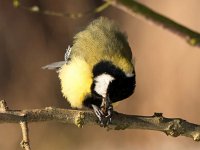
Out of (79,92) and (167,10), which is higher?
(167,10)

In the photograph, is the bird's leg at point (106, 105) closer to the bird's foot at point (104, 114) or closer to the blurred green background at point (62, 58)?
the bird's foot at point (104, 114)

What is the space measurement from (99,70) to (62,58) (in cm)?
254

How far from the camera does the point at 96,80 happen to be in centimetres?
220

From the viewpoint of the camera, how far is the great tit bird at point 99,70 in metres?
2.13

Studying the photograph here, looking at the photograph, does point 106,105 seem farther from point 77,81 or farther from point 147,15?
point 147,15

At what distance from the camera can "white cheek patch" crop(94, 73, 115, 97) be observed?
213 centimetres

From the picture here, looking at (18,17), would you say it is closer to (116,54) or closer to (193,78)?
(193,78)

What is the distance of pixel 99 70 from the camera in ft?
7.20

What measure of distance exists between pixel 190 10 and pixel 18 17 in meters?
1.33

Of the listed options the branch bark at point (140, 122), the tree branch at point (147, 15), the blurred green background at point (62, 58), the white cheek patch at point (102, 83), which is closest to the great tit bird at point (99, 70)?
the white cheek patch at point (102, 83)

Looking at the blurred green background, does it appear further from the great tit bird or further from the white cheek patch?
the white cheek patch

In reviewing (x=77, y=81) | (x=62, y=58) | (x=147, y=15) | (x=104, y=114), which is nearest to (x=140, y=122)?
(x=104, y=114)

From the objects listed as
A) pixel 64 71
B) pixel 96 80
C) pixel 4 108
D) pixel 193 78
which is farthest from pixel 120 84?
pixel 193 78

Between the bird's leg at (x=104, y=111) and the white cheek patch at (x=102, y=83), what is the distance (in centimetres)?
3
